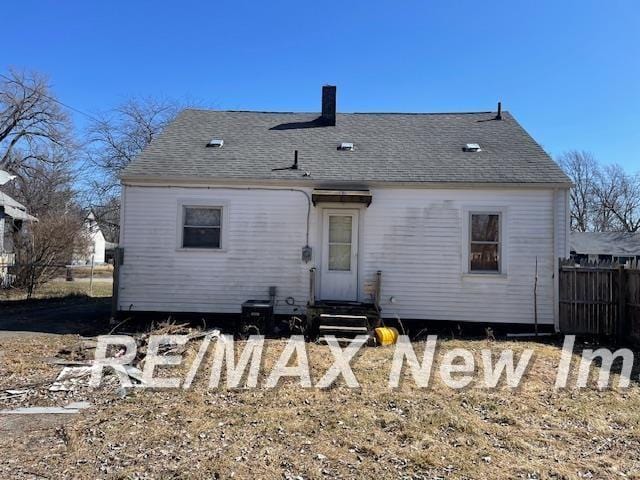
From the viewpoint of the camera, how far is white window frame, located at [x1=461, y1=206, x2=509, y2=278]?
10328mm

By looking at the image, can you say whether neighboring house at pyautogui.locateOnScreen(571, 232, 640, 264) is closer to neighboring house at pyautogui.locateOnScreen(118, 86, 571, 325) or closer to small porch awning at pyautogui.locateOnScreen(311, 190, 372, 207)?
neighboring house at pyautogui.locateOnScreen(118, 86, 571, 325)

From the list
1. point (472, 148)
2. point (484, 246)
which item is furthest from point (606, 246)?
point (484, 246)

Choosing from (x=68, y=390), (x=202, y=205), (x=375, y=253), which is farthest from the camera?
(x=202, y=205)

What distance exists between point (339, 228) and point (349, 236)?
0.98 ft

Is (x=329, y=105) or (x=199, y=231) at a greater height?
(x=329, y=105)

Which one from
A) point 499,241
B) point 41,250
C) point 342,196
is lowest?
point 41,250

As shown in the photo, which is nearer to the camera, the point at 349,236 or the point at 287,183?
the point at 287,183

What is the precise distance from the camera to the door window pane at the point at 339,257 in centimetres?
1069

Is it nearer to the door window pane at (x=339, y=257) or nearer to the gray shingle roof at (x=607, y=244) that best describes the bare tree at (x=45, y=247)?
the door window pane at (x=339, y=257)

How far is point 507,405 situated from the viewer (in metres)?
5.43

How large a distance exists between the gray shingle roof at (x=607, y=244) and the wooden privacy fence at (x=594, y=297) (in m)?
28.2

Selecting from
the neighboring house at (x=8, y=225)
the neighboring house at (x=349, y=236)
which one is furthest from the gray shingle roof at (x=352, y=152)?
the neighboring house at (x=8, y=225)

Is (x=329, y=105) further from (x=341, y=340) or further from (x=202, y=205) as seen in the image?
(x=341, y=340)

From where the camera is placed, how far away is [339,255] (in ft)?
35.1
